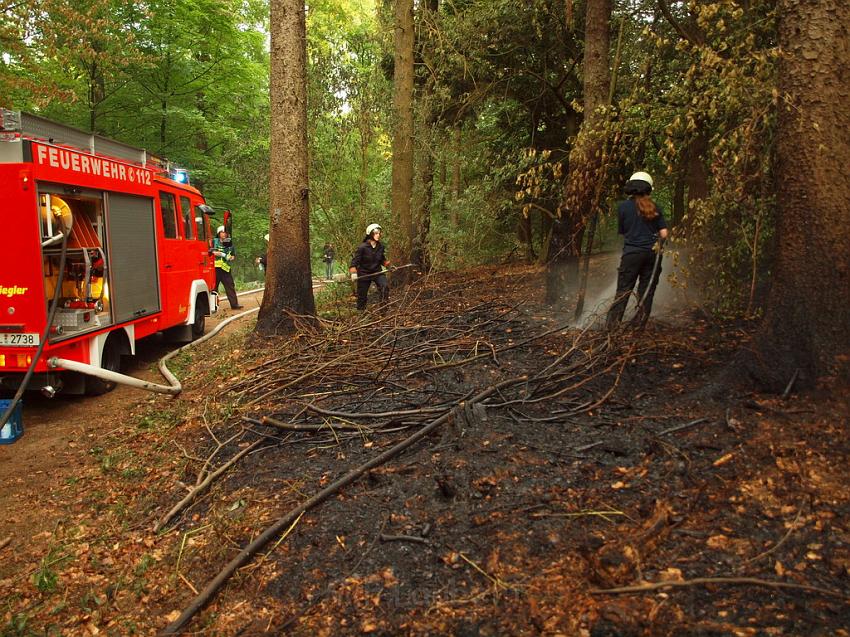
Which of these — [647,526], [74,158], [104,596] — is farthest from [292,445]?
[74,158]

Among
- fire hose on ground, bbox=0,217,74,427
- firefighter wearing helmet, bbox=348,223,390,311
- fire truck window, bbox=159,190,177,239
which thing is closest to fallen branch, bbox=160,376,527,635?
fire hose on ground, bbox=0,217,74,427

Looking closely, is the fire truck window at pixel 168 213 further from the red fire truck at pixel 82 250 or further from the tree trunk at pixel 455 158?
the tree trunk at pixel 455 158

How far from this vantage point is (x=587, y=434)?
4684mm

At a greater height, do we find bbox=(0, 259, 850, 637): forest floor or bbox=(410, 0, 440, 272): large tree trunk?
bbox=(410, 0, 440, 272): large tree trunk

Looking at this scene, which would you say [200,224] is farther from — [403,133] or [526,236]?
[526,236]

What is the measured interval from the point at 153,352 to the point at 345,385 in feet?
19.3

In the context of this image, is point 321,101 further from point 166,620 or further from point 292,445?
point 166,620

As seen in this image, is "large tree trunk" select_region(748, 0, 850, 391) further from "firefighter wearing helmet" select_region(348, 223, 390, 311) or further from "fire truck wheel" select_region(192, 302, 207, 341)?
"fire truck wheel" select_region(192, 302, 207, 341)

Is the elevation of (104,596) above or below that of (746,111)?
below

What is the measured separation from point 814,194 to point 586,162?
115 inches

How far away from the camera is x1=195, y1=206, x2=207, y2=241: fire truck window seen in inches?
465

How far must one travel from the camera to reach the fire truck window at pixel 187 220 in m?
11.0

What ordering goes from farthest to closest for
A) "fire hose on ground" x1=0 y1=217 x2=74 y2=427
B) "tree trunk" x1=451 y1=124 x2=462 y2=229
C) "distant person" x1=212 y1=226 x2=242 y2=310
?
"distant person" x1=212 y1=226 x2=242 y2=310, "tree trunk" x1=451 y1=124 x2=462 y2=229, "fire hose on ground" x1=0 y1=217 x2=74 y2=427

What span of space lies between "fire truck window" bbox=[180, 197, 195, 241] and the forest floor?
16.7 feet
